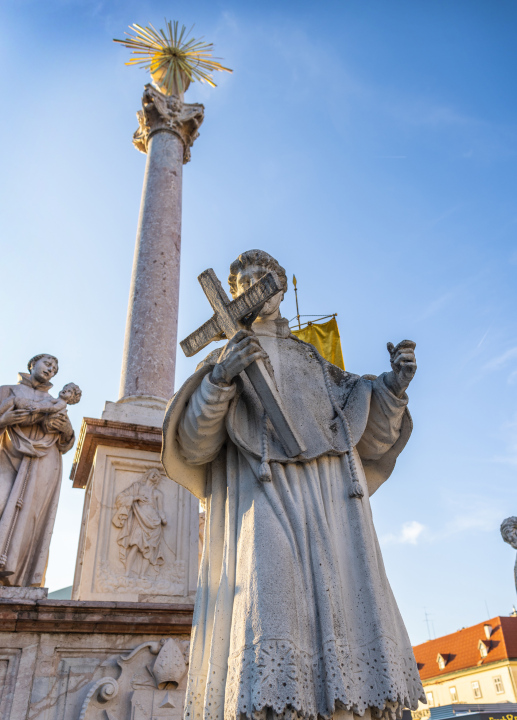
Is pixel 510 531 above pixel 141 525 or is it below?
above

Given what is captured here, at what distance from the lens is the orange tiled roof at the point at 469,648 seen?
116 feet

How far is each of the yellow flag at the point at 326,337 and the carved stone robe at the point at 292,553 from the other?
6.06 m

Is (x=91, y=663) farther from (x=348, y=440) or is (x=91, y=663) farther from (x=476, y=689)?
(x=476, y=689)

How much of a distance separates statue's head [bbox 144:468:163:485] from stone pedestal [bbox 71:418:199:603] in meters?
0.02

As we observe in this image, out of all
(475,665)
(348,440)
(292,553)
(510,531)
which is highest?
(475,665)

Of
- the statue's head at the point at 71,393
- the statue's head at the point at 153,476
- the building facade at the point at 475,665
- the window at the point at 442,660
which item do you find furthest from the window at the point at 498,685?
the statue's head at the point at 71,393

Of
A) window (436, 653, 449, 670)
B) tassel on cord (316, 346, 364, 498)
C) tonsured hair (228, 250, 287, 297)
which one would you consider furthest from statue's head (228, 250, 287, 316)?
window (436, 653, 449, 670)

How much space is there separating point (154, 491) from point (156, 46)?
34.9 ft

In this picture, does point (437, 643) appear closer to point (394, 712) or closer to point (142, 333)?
point (142, 333)

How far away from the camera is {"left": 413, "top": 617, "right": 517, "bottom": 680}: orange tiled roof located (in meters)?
35.2

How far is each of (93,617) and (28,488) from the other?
1.56 m

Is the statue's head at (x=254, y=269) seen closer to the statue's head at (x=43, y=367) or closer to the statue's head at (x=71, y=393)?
the statue's head at (x=71, y=393)

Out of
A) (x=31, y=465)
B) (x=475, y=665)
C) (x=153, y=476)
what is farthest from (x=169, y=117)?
(x=475, y=665)

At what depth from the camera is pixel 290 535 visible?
2453mm
